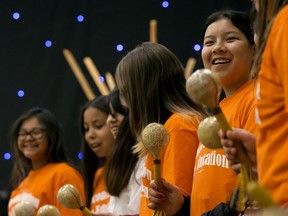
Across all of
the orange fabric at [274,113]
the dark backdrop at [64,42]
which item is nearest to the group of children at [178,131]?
the orange fabric at [274,113]

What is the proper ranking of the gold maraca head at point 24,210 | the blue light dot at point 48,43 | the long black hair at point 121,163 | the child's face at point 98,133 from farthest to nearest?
the blue light dot at point 48,43, the child's face at point 98,133, the long black hair at point 121,163, the gold maraca head at point 24,210

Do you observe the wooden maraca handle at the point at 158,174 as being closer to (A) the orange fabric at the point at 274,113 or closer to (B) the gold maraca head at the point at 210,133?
(B) the gold maraca head at the point at 210,133

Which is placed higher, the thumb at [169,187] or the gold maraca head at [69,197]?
the gold maraca head at [69,197]

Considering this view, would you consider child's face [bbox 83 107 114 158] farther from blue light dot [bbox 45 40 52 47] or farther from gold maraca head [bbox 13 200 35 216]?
gold maraca head [bbox 13 200 35 216]

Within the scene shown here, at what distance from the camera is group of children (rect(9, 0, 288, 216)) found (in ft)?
3.63

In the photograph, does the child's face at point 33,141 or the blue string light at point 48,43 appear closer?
the child's face at point 33,141

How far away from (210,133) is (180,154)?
19.7 inches

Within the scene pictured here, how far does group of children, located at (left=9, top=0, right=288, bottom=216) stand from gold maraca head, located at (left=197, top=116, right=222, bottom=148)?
23 mm

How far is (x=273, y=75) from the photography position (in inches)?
43.5

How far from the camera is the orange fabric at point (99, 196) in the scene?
107 inches

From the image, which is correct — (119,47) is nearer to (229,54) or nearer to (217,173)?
(229,54)

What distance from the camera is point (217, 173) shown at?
1555 millimetres

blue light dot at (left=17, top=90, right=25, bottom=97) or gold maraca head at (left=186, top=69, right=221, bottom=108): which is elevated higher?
blue light dot at (left=17, top=90, right=25, bottom=97)

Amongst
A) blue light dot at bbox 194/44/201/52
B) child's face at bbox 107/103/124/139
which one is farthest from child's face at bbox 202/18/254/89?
blue light dot at bbox 194/44/201/52
